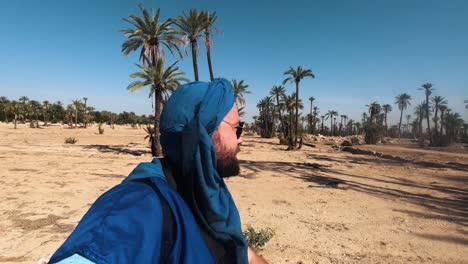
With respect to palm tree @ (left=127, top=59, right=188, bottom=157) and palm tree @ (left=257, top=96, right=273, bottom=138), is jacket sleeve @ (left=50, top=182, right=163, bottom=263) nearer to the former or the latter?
palm tree @ (left=127, top=59, right=188, bottom=157)

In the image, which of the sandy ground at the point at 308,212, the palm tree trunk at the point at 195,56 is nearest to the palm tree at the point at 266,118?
the palm tree trunk at the point at 195,56

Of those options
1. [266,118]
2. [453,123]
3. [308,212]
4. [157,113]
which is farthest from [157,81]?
[453,123]

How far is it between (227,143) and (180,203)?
0.46 m

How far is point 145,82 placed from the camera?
21750mm

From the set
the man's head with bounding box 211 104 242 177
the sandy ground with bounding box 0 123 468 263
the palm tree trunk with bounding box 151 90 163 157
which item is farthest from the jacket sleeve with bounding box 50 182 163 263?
the palm tree trunk with bounding box 151 90 163 157

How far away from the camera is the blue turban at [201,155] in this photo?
1.10 metres

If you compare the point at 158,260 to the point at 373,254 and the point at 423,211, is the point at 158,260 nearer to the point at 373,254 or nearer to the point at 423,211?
the point at 373,254

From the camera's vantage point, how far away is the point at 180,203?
947mm

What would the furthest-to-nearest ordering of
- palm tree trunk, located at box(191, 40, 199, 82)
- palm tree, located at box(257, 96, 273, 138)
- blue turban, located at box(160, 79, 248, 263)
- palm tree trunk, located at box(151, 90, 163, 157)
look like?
palm tree, located at box(257, 96, 273, 138), palm tree trunk, located at box(191, 40, 199, 82), palm tree trunk, located at box(151, 90, 163, 157), blue turban, located at box(160, 79, 248, 263)

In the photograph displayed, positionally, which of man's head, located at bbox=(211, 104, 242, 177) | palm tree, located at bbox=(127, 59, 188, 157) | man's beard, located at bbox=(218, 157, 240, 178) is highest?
palm tree, located at bbox=(127, 59, 188, 157)

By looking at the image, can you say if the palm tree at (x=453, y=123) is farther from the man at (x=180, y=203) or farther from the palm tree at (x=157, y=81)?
the man at (x=180, y=203)

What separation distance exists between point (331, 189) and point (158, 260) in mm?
10924

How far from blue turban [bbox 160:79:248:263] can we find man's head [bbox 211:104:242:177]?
67mm

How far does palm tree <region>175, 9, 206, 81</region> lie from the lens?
24375 millimetres
